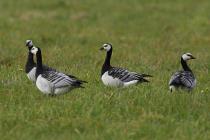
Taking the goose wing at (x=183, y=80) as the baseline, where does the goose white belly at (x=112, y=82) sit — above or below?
below

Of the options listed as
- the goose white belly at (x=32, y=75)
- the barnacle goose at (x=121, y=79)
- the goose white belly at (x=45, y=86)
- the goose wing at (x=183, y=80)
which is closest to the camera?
the goose white belly at (x=45, y=86)

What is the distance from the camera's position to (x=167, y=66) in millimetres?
17391

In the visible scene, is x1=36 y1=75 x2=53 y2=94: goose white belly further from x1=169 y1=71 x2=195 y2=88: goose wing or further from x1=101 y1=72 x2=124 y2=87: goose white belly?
x1=169 y1=71 x2=195 y2=88: goose wing

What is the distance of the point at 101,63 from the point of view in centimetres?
1778

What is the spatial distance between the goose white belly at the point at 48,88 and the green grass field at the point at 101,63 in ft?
0.44

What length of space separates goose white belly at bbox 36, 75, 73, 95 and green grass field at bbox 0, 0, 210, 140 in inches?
5.3

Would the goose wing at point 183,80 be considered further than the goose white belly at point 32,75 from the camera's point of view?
No

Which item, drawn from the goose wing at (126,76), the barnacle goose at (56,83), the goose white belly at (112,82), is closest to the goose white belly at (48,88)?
the barnacle goose at (56,83)

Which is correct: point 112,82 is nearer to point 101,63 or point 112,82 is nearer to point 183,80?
point 183,80

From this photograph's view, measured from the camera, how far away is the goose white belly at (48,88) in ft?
39.2

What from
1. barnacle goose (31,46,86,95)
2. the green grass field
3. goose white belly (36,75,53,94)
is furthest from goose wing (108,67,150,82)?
goose white belly (36,75,53,94)

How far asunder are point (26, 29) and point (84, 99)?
13047 mm

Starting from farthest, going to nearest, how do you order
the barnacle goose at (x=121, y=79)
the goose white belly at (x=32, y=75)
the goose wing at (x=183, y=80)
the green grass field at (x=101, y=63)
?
the goose white belly at (x=32, y=75), the barnacle goose at (x=121, y=79), the goose wing at (x=183, y=80), the green grass field at (x=101, y=63)

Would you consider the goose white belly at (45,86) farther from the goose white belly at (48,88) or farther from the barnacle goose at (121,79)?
the barnacle goose at (121,79)
